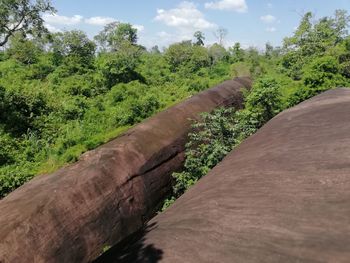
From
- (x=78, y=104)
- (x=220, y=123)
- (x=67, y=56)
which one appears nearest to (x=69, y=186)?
(x=220, y=123)

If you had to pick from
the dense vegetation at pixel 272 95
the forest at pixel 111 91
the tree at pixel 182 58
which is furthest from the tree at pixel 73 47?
the dense vegetation at pixel 272 95

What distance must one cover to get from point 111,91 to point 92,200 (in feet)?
55.7

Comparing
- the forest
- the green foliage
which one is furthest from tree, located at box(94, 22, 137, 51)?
the green foliage

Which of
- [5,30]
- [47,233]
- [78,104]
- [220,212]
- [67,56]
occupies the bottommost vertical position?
[47,233]

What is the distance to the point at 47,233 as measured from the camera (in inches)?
349

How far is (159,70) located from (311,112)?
28.8 m

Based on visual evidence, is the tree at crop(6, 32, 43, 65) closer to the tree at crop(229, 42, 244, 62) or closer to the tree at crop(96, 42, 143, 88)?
the tree at crop(96, 42, 143, 88)

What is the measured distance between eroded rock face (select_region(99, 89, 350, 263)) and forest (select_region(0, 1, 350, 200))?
5.52 meters

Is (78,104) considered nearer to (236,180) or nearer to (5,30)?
(5,30)

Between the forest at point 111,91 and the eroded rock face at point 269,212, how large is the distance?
552cm

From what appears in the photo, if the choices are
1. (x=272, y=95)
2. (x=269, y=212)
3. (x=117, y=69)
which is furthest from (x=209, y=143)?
(x=117, y=69)

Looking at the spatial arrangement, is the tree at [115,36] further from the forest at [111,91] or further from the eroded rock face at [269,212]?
the eroded rock face at [269,212]

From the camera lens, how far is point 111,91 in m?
26.6

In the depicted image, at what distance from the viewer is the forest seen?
15.2 metres
